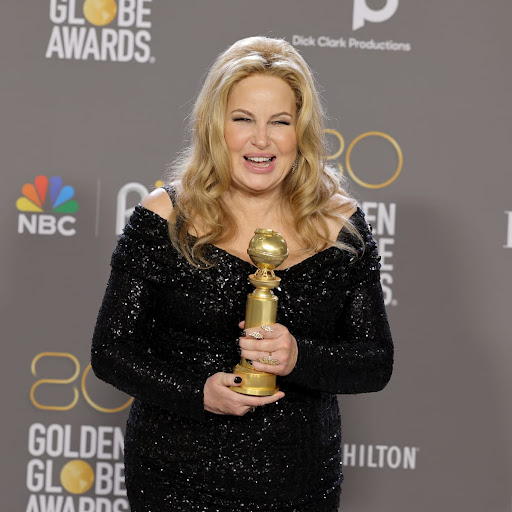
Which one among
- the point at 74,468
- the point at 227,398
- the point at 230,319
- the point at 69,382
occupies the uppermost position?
the point at 230,319

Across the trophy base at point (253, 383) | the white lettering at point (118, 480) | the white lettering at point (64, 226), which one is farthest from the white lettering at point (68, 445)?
the trophy base at point (253, 383)


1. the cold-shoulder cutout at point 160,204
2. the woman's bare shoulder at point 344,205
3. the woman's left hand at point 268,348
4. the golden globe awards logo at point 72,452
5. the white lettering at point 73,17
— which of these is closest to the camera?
the woman's left hand at point 268,348

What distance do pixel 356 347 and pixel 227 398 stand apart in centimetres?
34

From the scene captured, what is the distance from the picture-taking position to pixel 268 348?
5.35 feet

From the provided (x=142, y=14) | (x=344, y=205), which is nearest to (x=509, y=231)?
(x=344, y=205)

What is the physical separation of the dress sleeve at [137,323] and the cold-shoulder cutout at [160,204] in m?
0.02

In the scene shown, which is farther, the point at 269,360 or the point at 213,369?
the point at 213,369

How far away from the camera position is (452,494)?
305 cm

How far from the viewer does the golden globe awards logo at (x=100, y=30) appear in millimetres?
2902

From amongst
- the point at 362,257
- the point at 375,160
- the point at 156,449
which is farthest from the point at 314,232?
the point at 375,160

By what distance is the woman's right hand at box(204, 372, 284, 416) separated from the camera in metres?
1.64

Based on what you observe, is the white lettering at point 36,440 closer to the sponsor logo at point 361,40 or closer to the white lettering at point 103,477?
the white lettering at point 103,477

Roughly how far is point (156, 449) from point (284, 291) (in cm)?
41

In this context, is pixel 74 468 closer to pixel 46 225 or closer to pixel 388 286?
pixel 46 225
